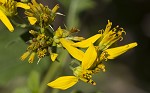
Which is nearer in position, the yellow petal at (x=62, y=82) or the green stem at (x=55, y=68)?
the yellow petal at (x=62, y=82)

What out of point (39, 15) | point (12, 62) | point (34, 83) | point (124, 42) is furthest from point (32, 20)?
point (124, 42)

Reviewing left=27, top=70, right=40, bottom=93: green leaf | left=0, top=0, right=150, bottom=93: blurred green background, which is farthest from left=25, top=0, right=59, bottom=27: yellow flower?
left=0, top=0, right=150, bottom=93: blurred green background

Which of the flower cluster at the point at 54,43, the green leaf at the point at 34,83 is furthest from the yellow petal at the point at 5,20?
the green leaf at the point at 34,83

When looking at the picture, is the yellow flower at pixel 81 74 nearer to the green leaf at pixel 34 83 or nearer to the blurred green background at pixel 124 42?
the green leaf at pixel 34 83

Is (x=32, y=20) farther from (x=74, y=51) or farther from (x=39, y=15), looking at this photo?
(x=74, y=51)

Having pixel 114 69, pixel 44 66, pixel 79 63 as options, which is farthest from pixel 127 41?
pixel 79 63

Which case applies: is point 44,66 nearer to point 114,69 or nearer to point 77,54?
point 77,54

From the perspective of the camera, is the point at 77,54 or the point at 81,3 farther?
the point at 81,3
